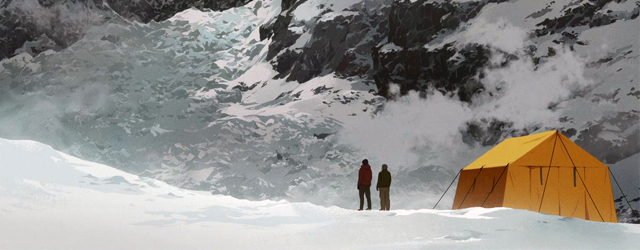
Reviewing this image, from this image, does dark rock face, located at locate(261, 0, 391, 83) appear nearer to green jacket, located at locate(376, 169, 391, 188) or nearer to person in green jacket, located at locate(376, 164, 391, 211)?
person in green jacket, located at locate(376, 164, 391, 211)

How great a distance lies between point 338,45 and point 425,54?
730 centimetres

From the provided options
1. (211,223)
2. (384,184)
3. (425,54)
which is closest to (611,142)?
(425,54)

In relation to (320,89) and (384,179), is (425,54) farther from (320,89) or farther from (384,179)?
(384,179)

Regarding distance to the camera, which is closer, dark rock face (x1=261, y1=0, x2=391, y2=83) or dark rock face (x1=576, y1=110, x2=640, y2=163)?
dark rock face (x1=576, y1=110, x2=640, y2=163)

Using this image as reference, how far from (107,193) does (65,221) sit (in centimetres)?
204

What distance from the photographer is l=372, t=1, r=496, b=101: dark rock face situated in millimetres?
39594

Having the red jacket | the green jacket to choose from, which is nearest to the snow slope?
the red jacket

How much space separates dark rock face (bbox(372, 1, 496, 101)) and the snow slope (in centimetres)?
3036

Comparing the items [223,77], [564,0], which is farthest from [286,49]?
[564,0]

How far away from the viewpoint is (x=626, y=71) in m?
33.8

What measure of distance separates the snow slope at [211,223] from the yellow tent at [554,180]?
5284 mm

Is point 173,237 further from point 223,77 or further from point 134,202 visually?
point 223,77

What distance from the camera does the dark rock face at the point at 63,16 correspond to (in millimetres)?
53719

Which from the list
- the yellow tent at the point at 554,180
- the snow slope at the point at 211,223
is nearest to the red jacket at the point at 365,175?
the snow slope at the point at 211,223
